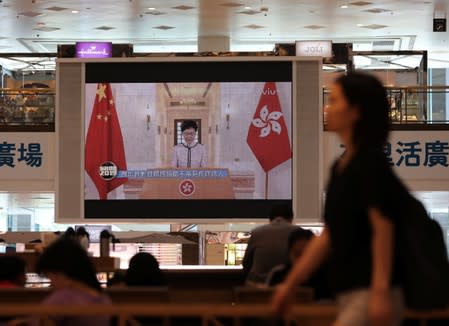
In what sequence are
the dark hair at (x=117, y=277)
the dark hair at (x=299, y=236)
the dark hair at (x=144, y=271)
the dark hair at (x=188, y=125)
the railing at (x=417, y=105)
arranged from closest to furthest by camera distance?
the dark hair at (x=299, y=236)
the dark hair at (x=144, y=271)
the dark hair at (x=117, y=277)
the dark hair at (x=188, y=125)
the railing at (x=417, y=105)

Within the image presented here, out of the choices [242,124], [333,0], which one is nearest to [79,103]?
[242,124]

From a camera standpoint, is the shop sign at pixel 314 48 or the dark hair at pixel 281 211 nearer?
the dark hair at pixel 281 211

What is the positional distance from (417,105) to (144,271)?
360 inches

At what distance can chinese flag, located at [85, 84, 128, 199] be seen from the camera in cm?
1253

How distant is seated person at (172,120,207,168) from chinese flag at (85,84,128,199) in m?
0.70

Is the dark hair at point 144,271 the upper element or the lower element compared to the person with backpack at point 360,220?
lower

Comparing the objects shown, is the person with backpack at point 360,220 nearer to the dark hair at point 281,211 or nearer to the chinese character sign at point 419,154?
the dark hair at point 281,211

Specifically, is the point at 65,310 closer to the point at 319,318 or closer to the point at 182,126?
the point at 319,318

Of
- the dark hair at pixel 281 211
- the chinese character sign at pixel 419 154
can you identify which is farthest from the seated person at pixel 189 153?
the dark hair at pixel 281 211

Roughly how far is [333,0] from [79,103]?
6.68 m

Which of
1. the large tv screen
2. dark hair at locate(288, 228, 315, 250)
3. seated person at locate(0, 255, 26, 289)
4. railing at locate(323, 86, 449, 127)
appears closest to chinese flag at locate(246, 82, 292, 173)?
the large tv screen

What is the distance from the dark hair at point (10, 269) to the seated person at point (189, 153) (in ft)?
25.7

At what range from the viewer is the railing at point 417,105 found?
1403cm

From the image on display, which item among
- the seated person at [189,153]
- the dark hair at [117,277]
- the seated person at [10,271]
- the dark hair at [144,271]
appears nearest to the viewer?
the seated person at [10,271]
